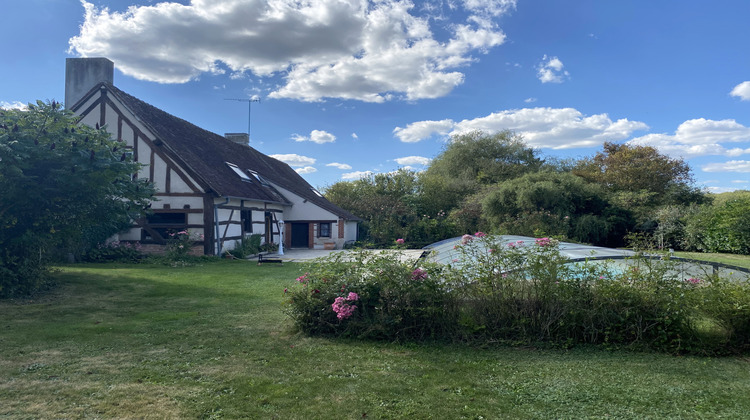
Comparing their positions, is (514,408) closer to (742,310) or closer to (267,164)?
(742,310)

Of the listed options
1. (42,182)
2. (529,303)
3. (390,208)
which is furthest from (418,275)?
(390,208)

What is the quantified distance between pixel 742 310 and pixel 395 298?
338 cm

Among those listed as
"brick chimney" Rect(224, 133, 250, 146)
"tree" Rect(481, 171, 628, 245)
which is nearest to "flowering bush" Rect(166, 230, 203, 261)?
"brick chimney" Rect(224, 133, 250, 146)

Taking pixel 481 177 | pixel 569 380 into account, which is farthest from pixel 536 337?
pixel 481 177

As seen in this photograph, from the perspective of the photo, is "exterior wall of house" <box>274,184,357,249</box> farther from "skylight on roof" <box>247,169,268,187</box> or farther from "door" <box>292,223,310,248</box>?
"skylight on roof" <box>247,169,268,187</box>

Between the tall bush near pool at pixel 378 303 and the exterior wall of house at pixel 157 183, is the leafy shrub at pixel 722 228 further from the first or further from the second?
the exterior wall of house at pixel 157 183

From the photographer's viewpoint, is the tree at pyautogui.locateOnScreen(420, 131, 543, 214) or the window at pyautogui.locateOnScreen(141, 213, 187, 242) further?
the tree at pyautogui.locateOnScreen(420, 131, 543, 214)

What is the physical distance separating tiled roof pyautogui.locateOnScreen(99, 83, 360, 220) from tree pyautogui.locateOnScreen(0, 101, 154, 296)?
6.29 meters

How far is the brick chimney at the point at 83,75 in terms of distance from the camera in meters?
15.5

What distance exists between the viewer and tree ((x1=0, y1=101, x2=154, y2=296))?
6.98m

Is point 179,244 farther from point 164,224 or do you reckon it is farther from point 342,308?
point 342,308

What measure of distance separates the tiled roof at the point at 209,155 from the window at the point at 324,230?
79cm

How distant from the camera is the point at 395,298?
4.90 metres

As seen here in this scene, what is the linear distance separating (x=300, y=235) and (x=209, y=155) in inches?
231
